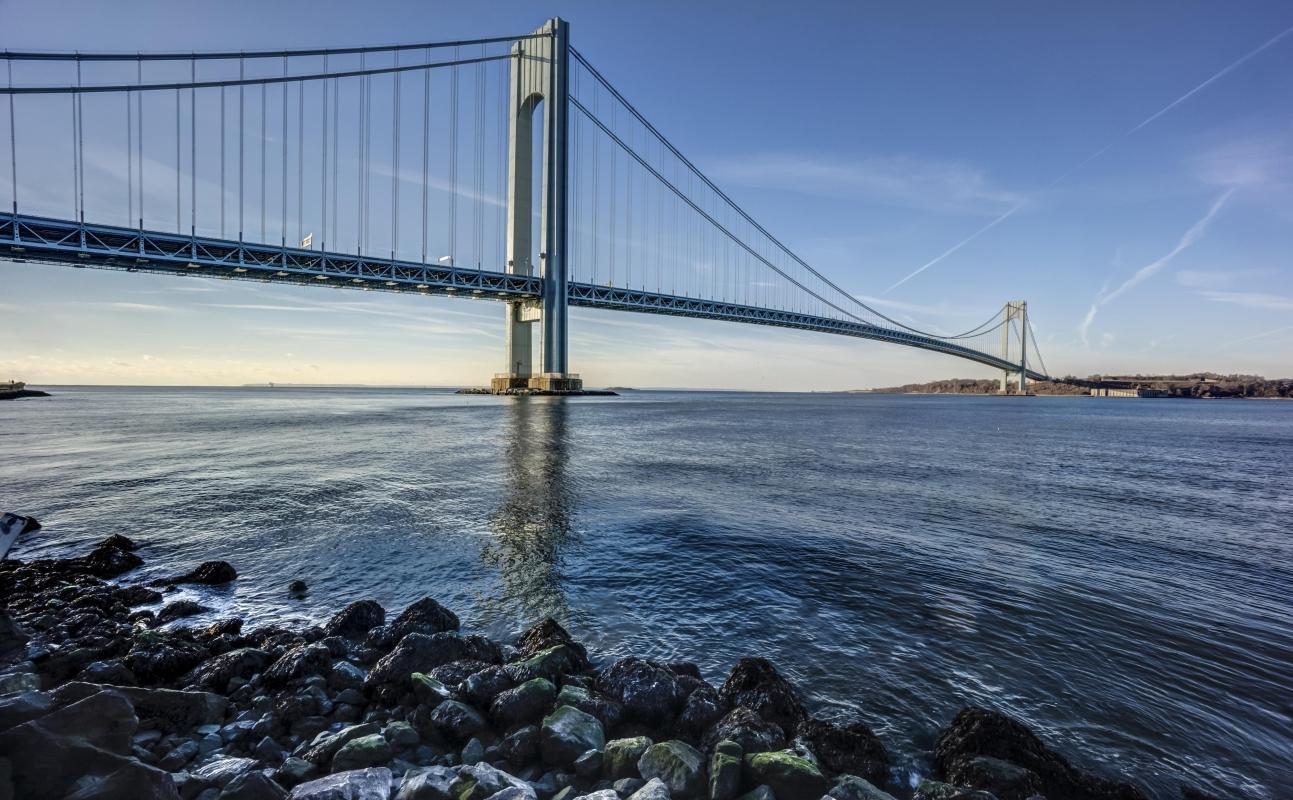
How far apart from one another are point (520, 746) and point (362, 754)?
1.02 m

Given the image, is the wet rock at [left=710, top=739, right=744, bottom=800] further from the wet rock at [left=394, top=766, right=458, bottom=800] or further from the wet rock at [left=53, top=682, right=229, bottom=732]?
the wet rock at [left=53, top=682, right=229, bottom=732]

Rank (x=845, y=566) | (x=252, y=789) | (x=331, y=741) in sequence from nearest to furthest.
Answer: (x=252, y=789) < (x=331, y=741) < (x=845, y=566)

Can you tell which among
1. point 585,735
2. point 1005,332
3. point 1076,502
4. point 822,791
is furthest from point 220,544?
point 1005,332

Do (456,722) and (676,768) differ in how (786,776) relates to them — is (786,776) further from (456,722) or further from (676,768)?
(456,722)

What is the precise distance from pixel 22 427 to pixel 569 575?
45523 mm

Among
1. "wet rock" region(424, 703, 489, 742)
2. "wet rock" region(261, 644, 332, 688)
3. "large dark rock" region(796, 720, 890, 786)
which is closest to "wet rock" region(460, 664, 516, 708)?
"wet rock" region(424, 703, 489, 742)

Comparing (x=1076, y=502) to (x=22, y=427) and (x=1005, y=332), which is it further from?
(x=1005, y=332)

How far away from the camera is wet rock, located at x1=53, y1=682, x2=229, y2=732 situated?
4.03 metres

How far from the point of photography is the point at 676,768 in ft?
11.5

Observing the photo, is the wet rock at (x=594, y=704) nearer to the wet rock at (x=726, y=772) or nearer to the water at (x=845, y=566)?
the wet rock at (x=726, y=772)

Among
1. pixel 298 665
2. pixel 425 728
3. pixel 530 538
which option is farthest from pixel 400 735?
pixel 530 538

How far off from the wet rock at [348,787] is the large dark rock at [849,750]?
285 centimetres

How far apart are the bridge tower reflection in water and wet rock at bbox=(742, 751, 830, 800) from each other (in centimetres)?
336

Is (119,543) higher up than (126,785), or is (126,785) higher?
(126,785)
